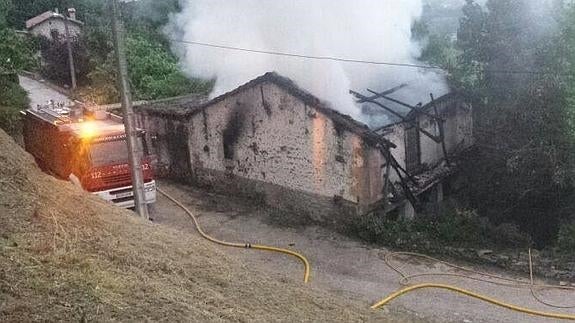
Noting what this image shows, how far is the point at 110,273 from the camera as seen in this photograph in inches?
250

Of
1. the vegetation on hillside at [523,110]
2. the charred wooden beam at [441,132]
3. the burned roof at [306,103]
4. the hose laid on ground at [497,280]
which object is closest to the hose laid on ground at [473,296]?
the hose laid on ground at [497,280]

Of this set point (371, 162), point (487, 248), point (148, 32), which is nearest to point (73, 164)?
point (371, 162)

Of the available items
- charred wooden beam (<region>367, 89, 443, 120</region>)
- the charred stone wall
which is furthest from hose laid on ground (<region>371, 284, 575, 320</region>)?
the charred stone wall

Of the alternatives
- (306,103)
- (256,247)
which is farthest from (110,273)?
(306,103)

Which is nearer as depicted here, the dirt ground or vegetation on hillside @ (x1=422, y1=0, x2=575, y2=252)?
the dirt ground

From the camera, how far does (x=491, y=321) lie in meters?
10.6

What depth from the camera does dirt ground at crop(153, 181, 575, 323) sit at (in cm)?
1110

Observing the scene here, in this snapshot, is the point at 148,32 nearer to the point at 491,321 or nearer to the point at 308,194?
the point at 308,194

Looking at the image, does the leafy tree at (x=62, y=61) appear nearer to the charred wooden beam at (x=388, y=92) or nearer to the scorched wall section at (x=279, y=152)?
the scorched wall section at (x=279, y=152)

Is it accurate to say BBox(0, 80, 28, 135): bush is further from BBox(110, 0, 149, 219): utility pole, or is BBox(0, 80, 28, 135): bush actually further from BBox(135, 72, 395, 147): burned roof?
BBox(110, 0, 149, 219): utility pole

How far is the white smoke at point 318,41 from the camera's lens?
1805 centimetres

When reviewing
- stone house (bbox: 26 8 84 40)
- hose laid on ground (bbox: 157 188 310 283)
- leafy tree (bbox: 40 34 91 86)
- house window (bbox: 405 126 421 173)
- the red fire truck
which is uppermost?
stone house (bbox: 26 8 84 40)

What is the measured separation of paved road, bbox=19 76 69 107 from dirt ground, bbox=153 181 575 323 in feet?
44.5

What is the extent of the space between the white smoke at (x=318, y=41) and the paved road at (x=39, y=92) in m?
11.1
